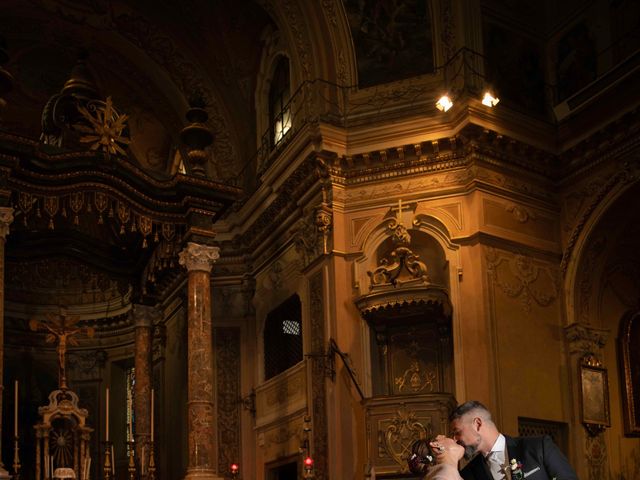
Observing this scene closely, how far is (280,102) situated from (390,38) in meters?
2.93

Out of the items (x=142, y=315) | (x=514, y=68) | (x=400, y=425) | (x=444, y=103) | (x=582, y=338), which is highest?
(x=514, y=68)

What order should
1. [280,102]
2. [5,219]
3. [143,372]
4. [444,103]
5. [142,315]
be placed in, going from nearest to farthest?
[5,219], [444,103], [143,372], [142,315], [280,102]

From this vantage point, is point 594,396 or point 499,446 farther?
point 594,396

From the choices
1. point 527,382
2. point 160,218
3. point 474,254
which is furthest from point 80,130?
point 527,382

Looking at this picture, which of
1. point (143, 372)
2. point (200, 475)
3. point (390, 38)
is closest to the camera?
point (200, 475)

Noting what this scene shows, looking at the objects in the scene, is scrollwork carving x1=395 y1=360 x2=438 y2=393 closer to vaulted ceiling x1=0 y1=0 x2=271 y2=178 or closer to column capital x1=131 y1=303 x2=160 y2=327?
column capital x1=131 y1=303 x2=160 y2=327

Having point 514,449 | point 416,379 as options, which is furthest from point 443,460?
point 416,379

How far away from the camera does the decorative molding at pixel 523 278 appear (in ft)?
47.5

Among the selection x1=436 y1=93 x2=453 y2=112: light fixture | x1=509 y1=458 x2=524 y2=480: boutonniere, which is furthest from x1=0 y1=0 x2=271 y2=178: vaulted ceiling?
x1=509 y1=458 x2=524 y2=480: boutonniere

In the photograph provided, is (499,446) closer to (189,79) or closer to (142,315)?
(142,315)

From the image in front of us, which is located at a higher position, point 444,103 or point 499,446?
point 444,103

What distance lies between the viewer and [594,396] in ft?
48.8

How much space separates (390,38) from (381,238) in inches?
137

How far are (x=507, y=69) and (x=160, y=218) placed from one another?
241 inches
